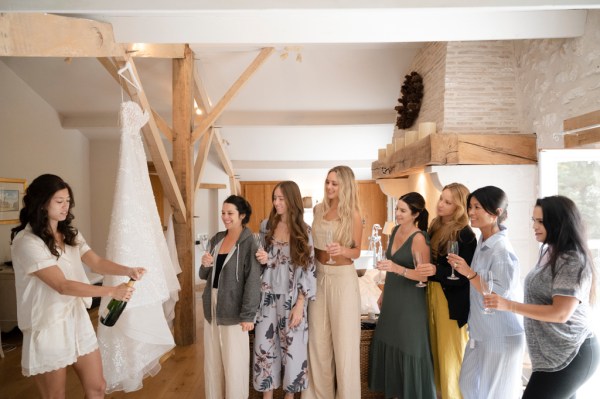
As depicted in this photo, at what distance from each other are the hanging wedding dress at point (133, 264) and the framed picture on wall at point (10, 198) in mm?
3731

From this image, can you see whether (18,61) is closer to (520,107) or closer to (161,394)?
(161,394)

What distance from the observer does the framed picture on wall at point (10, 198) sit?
5340mm

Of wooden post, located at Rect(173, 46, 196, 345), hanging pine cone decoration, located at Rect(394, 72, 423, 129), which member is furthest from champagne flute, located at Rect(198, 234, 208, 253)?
hanging pine cone decoration, located at Rect(394, 72, 423, 129)

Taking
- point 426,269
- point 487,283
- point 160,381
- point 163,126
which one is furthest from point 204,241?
point 163,126

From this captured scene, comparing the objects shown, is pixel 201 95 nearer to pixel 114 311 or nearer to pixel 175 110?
pixel 175 110

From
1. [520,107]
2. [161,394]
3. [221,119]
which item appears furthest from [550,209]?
[221,119]

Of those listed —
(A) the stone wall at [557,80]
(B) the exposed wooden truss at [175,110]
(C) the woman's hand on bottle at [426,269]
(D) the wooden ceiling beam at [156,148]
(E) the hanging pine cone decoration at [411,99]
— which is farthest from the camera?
(E) the hanging pine cone decoration at [411,99]

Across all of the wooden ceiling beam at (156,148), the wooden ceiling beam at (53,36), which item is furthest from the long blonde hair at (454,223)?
the wooden ceiling beam at (156,148)

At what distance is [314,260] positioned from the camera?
273cm

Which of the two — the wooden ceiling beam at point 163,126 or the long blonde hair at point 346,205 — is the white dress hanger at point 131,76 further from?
the long blonde hair at point 346,205

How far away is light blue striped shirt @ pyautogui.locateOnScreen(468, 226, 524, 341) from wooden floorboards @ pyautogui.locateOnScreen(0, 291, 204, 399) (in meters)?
2.16

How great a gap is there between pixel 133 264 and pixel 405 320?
5.54ft

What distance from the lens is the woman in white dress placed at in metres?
2.05

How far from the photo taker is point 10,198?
216 inches
